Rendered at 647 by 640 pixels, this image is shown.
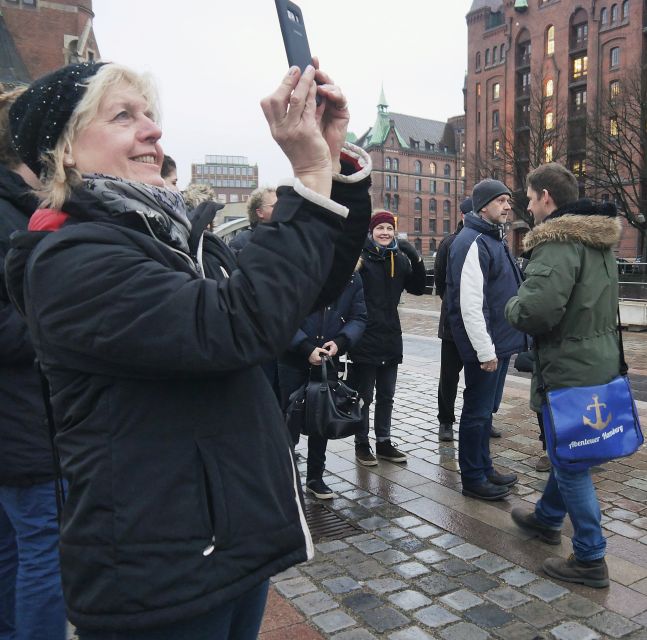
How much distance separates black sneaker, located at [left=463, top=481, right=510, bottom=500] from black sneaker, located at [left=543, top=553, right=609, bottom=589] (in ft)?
3.86

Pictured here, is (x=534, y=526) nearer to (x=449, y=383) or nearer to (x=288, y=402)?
(x=288, y=402)

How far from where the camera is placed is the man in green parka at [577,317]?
3549mm

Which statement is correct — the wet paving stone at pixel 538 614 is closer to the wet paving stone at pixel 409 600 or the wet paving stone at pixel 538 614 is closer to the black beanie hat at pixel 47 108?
the wet paving stone at pixel 409 600

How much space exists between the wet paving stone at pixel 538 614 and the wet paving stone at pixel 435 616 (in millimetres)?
345

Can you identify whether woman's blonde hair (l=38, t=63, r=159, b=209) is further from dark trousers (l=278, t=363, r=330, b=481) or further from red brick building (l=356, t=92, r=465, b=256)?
red brick building (l=356, t=92, r=465, b=256)

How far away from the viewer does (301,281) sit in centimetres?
142

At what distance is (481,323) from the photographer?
15.7 ft

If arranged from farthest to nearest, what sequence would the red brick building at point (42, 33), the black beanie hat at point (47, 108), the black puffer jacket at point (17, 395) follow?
1. the red brick building at point (42, 33)
2. the black puffer jacket at point (17, 395)
3. the black beanie hat at point (47, 108)

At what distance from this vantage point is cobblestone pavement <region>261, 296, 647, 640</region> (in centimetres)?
318

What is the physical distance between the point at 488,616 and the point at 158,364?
8.65 ft

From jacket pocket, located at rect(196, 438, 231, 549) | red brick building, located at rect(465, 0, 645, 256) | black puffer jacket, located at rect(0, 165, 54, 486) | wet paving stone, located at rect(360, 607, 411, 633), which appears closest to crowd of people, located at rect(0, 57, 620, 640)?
jacket pocket, located at rect(196, 438, 231, 549)

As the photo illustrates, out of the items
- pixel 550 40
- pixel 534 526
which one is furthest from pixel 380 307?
pixel 550 40

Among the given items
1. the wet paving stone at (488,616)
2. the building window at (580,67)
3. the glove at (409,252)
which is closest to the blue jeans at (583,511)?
the wet paving stone at (488,616)

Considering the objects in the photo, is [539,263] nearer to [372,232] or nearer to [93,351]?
[372,232]
